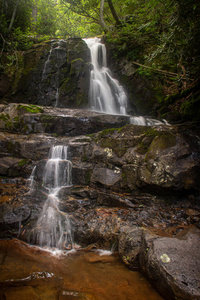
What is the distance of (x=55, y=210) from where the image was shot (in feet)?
14.2

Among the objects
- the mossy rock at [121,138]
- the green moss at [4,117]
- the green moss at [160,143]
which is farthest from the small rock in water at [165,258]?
the green moss at [4,117]

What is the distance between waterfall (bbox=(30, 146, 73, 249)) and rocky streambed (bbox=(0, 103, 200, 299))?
0.54ft

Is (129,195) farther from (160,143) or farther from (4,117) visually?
(4,117)

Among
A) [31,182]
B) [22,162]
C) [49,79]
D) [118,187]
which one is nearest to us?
[118,187]

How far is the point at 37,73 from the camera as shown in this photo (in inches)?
428

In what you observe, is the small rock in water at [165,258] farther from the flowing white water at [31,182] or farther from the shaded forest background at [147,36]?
the shaded forest background at [147,36]

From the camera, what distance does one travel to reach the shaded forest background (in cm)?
430

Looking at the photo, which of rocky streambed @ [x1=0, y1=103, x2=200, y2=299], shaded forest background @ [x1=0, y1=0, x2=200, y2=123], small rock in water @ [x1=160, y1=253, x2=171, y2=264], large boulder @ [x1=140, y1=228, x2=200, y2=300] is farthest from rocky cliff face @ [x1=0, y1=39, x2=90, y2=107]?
small rock in water @ [x1=160, y1=253, x2=171, y2=264]

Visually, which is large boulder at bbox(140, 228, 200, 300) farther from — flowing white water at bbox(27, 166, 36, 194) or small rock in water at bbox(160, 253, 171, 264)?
flowing white water at bbox(27, 166, 36, 194)

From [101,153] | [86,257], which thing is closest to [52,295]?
[86,257]

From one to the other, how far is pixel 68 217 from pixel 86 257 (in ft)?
3.86

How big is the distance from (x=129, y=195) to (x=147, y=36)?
1122 cm

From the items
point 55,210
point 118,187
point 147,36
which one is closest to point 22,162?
point 55,210

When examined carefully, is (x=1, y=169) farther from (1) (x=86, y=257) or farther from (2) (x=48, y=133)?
(1) (x=86, y=257)
